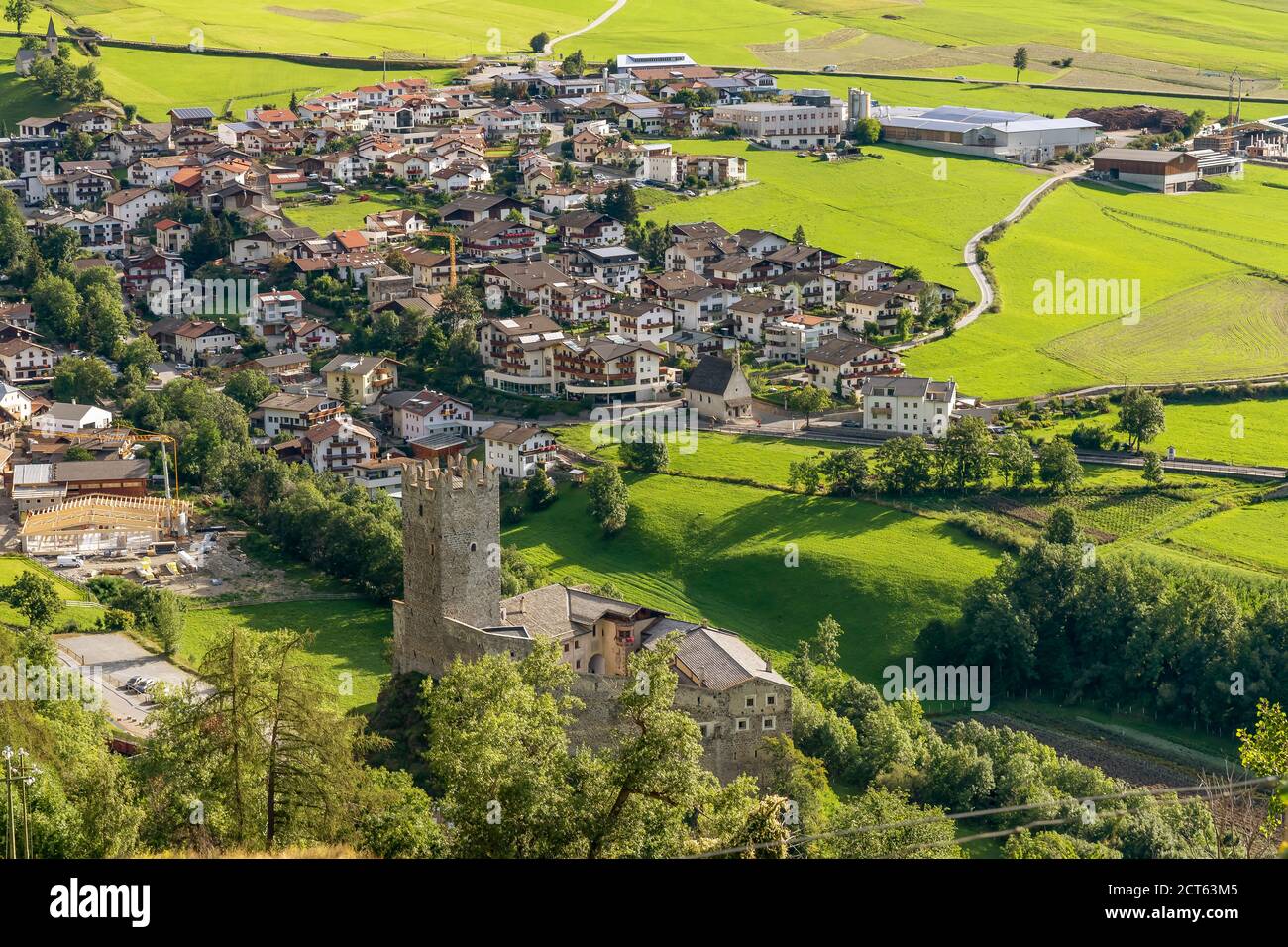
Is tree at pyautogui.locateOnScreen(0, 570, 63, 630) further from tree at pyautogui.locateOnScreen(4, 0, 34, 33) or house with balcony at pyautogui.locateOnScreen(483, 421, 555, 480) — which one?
tree at pyautogui.locateOnScreen(4, 0, 34, 33)

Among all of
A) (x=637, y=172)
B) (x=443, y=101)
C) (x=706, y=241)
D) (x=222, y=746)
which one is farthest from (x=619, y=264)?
(x=222, y=746)

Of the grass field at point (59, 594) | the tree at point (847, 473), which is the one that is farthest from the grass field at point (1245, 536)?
the grass field at point (59, 594)

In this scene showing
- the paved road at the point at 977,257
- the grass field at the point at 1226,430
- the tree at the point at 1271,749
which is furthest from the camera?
the paved road at the point at 977,257

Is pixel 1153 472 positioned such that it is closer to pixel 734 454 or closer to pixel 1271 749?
pixel 734 454

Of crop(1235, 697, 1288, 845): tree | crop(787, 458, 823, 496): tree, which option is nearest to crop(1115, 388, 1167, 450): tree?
crop(787, 458, 823, 496): tree

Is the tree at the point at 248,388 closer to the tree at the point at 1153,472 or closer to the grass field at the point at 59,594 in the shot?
the grass field at the point at 59,594

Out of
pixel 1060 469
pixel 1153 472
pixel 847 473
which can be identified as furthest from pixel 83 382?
pixel 1153 472
